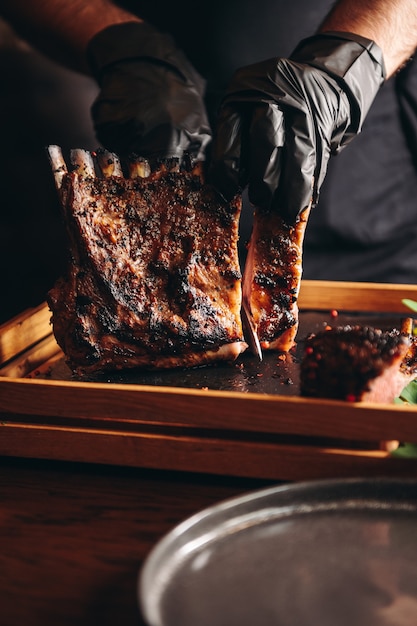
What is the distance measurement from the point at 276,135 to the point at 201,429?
694mm

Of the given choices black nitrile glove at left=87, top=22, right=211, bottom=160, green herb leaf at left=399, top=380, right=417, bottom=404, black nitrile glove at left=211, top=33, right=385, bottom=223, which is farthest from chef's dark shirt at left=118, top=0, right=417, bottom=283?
green herb leaf at left=399, top=380, right=417, bottom=404

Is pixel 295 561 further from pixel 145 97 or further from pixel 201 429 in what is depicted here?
pixel 145 97

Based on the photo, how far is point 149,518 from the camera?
3.93ft

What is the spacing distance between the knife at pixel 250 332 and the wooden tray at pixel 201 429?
37 cm

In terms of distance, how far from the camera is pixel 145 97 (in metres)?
2.17

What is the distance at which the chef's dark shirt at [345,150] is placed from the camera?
2.46 meters

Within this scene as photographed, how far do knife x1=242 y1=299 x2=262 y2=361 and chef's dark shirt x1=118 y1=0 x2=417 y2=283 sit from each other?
0.83 meters

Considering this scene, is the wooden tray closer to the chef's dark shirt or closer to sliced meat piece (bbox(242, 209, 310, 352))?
sliced meat piece (bbox(242, 209, 310, 352))

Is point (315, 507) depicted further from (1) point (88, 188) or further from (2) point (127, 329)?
(1) point (88, 188)

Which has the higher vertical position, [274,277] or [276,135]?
[276,135]

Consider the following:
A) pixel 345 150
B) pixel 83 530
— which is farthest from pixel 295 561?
pixel 345 150

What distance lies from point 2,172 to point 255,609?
7.77 feet

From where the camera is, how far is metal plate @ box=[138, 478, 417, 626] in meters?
0.87

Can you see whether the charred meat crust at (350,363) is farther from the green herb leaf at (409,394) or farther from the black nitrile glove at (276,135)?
the black nitrile glove at (276,135)
